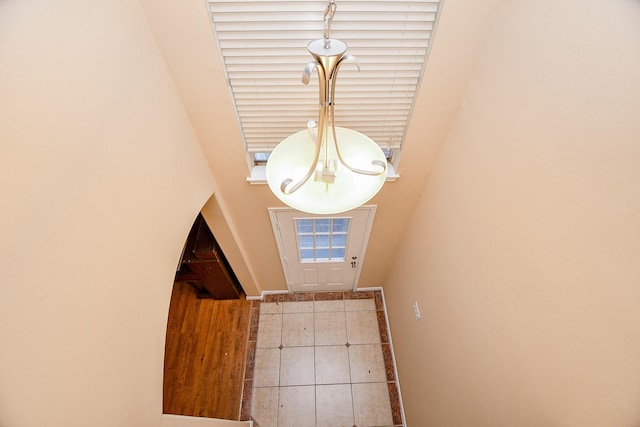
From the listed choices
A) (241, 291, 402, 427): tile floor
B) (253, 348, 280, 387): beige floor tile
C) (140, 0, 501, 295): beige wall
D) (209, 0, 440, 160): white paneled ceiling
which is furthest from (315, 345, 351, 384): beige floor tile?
(209, 0, 440, 160): white paneled ceiling

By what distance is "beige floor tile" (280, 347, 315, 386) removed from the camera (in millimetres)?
3402

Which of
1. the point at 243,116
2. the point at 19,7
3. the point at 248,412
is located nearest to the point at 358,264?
the point at 248,412

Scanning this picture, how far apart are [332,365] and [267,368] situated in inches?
29.3

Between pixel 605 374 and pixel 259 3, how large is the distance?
1996 millimetres

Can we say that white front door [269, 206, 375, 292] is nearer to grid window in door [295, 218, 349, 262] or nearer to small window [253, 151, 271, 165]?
grid window in door [295, 218, 349, 262]

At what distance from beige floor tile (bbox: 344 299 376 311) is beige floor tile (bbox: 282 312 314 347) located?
501 millimetres

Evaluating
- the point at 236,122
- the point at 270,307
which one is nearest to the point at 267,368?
the point at 270,307

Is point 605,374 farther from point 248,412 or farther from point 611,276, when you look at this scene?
point 248,412

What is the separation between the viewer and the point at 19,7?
2.70 ft

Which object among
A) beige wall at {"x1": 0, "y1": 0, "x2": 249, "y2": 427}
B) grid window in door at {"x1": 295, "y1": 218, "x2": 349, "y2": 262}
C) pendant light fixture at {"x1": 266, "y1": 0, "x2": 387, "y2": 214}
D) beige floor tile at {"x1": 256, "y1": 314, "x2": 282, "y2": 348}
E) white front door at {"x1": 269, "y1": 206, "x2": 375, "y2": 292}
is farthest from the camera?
beige floor tile at {"x1": 256, "y1": 314, "x2": 282, "y2": 348}

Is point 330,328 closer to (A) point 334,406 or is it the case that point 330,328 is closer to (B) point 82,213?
(A) point 334,406

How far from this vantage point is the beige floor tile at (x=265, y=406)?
317 cm

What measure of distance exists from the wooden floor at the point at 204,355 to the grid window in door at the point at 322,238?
1255mm

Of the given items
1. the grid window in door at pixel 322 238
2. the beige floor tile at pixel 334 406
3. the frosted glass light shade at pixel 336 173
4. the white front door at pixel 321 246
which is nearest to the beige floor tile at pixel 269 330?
the white front door at pixel 321 246
